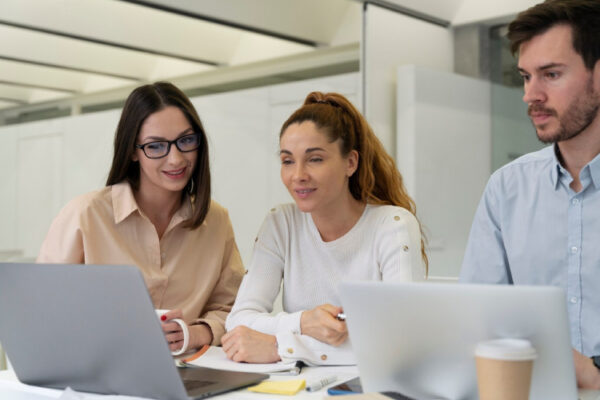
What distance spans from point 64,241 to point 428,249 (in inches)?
81.3

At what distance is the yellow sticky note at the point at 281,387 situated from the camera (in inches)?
52.2

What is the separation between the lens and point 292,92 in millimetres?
3811

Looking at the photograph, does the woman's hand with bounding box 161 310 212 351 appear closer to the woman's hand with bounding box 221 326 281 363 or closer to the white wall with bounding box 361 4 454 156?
the woman's hand with bounding box 221 326 281 363

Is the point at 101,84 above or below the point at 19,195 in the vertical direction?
above

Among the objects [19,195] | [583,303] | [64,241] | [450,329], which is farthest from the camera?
[19,195]

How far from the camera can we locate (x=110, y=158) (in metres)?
3.78

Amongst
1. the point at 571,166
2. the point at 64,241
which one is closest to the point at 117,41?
the point at 64,241

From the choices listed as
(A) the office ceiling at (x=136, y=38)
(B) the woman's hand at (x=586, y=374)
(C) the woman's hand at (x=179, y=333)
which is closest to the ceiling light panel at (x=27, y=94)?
(A) the office ceiling at (x=136, y=38)

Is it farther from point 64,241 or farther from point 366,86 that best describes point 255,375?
point 366,86

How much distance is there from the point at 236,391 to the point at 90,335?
29cm

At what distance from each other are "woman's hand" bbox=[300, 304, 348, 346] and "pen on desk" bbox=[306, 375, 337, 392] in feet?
0.64

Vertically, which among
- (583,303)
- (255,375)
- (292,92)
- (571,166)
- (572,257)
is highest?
(292,92)

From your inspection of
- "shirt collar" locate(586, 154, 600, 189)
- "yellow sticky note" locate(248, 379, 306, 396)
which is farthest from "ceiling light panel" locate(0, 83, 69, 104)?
"shirt collar" locate(586, 154, 600, 189)

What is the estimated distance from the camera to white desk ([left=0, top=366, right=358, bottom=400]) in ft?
4.29
